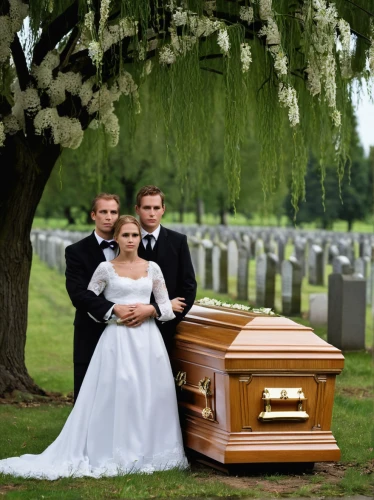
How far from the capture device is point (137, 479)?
643 cm

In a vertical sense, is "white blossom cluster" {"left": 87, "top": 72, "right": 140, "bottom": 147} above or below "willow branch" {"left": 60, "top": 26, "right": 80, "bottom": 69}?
below

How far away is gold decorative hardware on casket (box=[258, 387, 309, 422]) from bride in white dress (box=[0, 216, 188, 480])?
788mm

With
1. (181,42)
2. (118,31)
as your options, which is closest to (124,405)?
(181,42)

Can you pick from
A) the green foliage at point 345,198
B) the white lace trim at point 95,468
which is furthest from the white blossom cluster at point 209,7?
the green foliage at point 345,198

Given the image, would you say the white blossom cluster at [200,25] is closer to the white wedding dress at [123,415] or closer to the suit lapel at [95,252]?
the suit lapel at [95,252]

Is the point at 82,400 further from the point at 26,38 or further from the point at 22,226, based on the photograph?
the point at 26,38

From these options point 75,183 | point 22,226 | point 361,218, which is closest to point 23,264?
point 22,226

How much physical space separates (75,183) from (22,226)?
36.2 meters

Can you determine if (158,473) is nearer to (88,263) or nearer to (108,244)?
(88,263)

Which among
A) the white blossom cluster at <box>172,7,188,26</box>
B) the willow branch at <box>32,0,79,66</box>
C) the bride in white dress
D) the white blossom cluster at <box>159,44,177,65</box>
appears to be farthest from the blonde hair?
the willow branch at <box>32,0,79,66</box>

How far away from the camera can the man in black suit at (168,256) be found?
24.1 feet

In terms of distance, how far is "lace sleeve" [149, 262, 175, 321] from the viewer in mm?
7094

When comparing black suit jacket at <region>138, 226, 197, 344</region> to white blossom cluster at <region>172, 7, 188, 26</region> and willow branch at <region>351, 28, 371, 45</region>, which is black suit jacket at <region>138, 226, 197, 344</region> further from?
willow branch at <region>351, 28, 371, 45</region>

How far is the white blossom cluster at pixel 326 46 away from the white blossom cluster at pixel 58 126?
7.88 ft
